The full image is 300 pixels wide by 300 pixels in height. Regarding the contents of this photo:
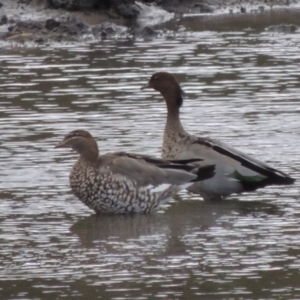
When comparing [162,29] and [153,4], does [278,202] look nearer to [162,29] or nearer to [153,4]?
[162,29]

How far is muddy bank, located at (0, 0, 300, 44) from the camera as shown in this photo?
2370 cm

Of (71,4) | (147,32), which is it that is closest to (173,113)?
(147,32)

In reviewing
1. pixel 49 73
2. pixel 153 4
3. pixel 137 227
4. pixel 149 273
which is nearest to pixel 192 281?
pixel 149 273

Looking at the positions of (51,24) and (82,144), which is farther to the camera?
(51,24)

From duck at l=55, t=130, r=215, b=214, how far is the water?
164 millimetres

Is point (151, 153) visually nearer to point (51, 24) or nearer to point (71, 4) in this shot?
point (51, 24)

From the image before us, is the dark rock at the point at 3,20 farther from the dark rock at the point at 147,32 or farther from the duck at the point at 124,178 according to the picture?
the duck at the point at 124,178

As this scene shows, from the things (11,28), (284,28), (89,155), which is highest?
(11,28)

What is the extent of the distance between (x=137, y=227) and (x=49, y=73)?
890 cm

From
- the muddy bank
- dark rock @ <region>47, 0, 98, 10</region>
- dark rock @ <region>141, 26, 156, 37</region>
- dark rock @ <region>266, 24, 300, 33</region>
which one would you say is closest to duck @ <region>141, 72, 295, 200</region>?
the muddy bank

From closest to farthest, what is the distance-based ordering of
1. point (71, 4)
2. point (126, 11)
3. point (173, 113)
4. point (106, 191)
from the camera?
point (106, 191) → point (173, 113) → point (71, 4) → point (126, 11)

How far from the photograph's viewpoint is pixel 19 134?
13391 mm

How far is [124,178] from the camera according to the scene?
9891 mm

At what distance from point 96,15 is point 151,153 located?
14.9 m
